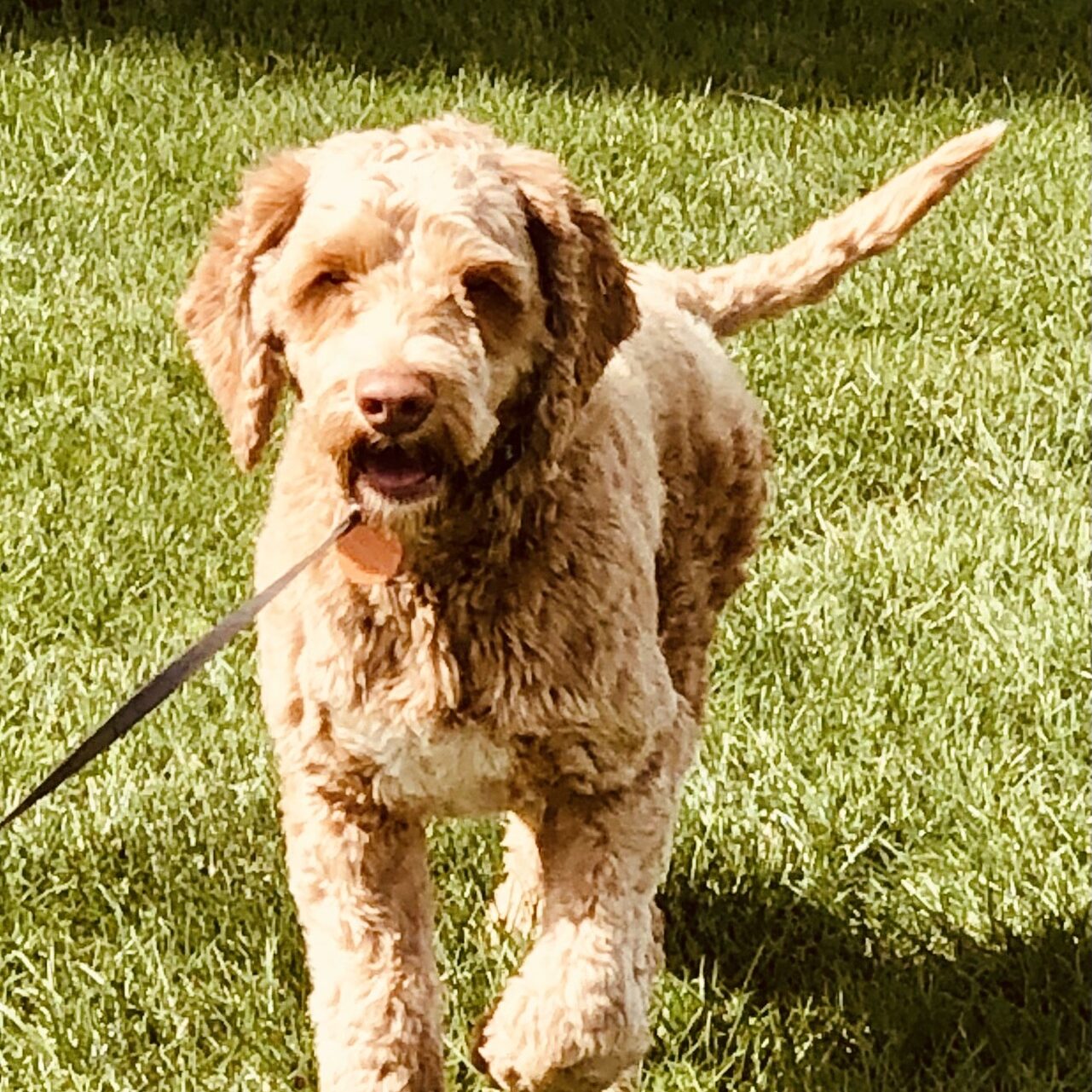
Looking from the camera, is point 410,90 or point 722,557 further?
point 410,90

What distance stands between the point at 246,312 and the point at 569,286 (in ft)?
1.45

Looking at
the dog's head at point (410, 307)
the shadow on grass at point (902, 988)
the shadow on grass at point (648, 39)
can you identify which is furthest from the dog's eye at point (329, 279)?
the shadow on grass at point (648, 39)

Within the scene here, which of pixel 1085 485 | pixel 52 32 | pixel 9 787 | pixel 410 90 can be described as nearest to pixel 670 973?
pixel 9 787

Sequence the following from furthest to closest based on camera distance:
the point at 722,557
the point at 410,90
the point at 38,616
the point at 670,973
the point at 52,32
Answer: the point at 52,32 → the point at 410,90 → the point at 38,616 → the point at 722,557 → the point at 670,973

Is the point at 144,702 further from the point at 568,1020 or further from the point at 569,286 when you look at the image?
the point at 569,286

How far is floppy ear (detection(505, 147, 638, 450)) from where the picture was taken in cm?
280

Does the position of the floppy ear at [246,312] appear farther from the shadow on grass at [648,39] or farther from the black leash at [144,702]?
the shadow on grass at [648,39]

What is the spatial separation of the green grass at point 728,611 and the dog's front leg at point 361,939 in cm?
43

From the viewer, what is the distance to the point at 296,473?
9.69ft

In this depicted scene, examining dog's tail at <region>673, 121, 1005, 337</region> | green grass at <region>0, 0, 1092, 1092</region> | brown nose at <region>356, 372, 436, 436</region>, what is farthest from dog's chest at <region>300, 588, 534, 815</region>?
dog's tail at <region>673, 121, 1005, 337</region>

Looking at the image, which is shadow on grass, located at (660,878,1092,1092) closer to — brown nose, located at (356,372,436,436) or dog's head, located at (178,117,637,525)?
dog's head, located at (178,117,637,525)

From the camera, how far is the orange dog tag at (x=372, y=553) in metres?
2.73

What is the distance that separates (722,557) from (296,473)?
1.11 m

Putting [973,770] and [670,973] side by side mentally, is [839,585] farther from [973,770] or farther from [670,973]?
[670,973]
